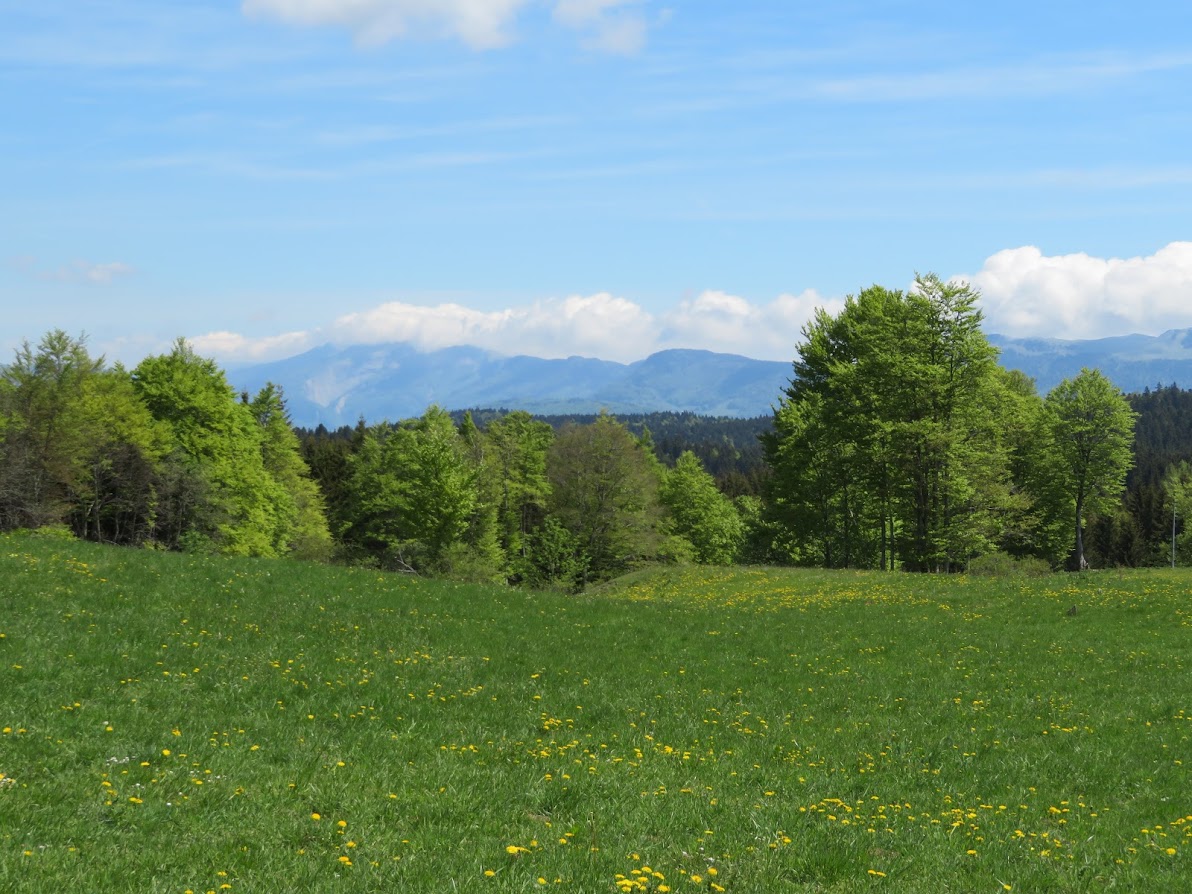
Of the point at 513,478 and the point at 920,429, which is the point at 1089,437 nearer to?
the point at 920,429

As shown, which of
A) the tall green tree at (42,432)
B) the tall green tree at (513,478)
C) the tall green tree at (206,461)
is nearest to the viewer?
the tall green tree at (42,432)

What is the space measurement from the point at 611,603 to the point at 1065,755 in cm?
2076

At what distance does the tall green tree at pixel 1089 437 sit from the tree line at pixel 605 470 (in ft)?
0.52

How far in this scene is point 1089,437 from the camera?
64812mm

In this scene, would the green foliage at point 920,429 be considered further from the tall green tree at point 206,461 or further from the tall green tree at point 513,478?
the tall green tree at point 206,461

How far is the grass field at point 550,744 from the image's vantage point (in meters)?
8.76

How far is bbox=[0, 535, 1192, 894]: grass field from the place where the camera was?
8758mm

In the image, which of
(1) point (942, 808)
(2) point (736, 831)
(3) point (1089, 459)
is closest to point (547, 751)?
(2) point (736, 831)

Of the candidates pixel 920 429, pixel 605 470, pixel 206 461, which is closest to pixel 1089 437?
pixel 920 429

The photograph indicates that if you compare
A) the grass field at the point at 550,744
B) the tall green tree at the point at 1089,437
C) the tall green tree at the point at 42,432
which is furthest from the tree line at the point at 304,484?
the tall green tree at the point at 1089,437

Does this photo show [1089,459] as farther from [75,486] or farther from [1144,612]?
[75,486]

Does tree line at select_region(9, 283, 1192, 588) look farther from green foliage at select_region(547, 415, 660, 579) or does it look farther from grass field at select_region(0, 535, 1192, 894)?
grass field at select_region(0, 535, 1192, 894)

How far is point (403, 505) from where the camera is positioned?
65500mm

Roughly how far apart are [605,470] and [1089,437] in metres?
38.8
